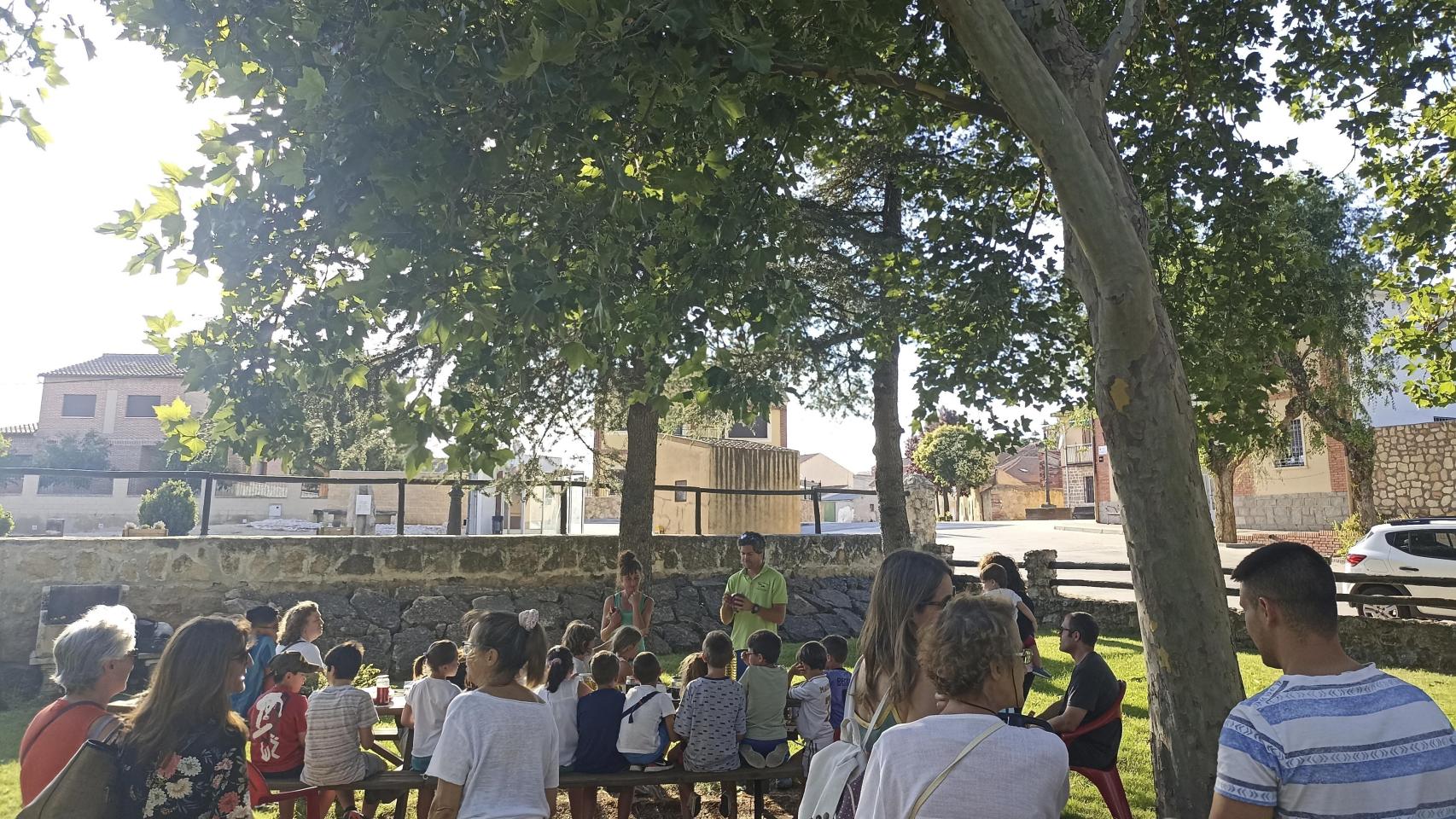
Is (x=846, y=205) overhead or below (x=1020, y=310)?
overhead

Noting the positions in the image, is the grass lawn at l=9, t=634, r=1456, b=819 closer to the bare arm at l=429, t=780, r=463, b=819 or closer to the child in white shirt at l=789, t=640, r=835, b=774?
the child in white shirt at l=789, t=640, r=835, b=774

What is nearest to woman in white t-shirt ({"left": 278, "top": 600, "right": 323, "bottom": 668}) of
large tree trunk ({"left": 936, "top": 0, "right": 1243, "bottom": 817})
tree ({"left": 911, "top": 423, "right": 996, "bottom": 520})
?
large tree trunk ({"left": 936, "top": 0, "right": 1243, "bottom": 817})

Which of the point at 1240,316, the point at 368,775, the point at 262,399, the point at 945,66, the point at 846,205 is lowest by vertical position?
the point at 368,775

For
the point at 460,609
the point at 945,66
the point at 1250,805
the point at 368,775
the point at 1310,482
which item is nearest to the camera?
the point at 1250,805

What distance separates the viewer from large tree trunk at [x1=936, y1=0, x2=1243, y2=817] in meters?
3.65

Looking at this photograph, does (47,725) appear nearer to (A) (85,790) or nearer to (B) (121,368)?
(A) (85,790)

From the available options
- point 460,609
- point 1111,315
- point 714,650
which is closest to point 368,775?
point 714,650

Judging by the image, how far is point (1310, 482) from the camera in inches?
1150

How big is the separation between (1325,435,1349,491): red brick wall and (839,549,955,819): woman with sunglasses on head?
30752 millimetres

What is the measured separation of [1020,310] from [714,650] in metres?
4.31

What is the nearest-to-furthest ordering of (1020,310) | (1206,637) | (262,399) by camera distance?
(1206,637) → (262,399) → (1020,310)

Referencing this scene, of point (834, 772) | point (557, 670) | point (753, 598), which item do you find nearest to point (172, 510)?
point (753, 598)

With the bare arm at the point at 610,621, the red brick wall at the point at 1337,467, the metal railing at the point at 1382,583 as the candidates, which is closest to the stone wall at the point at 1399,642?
the metal railing at the point at 1382,583

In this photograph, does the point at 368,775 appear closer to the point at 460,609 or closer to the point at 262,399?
the point at 262,399
